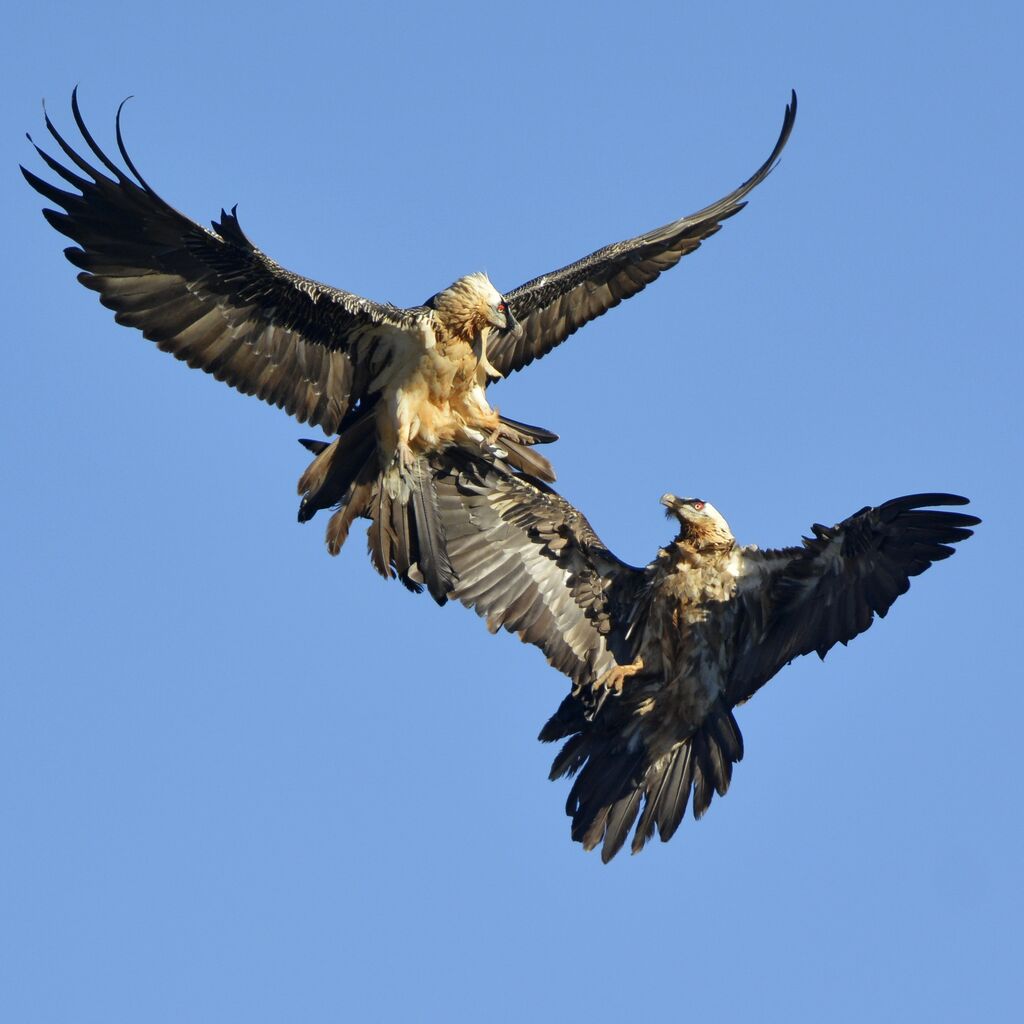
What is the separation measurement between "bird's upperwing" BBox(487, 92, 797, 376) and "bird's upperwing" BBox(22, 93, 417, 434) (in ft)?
4.33

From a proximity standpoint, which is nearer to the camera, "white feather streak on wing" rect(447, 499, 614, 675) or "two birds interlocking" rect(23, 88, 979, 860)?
"two birds interlocking" rect(23, 88, 979, 860)

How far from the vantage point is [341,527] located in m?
13.5

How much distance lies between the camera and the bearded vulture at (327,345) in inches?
516

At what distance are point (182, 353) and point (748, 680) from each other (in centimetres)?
356

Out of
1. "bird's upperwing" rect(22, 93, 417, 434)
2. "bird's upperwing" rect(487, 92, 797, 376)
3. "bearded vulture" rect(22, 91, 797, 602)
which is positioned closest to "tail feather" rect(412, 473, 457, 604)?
"bearded vulture" rect(22, 91, 797, 602)

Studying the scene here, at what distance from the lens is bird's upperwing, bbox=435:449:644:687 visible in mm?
13875

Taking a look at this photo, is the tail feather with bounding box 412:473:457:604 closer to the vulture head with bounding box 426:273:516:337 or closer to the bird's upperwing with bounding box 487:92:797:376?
the vulture head with bounding box 426:273:516:337

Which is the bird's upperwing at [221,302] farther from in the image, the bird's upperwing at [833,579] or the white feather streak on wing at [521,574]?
the bird's upperwing at [833,579]

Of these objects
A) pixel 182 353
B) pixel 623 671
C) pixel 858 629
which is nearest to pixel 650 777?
pixel 623 671

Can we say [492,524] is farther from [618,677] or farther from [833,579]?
[833,579]

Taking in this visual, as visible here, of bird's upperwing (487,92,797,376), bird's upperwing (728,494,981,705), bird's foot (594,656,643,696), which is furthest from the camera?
bird's upperwing (487,92,797,376)

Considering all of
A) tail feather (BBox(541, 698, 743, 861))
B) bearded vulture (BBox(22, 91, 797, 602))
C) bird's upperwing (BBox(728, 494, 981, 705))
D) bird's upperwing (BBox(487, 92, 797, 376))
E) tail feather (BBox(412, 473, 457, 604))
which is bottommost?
tail feather (BBox(541, 698, 743, 861))

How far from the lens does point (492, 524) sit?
14.0 meters

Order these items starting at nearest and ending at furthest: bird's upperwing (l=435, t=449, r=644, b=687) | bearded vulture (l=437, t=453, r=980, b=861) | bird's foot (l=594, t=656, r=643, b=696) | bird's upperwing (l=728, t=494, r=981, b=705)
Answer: bird's upperwing (l=728, t=494, r=981, b=705) < bearded vulture (l=437, t=453, r=980, b=861) < bird's foot (l=594, t=656, r=643, b=696) < bird's upperwing (l=435, t=449, r=644, b=687)
